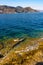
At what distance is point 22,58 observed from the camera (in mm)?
11648

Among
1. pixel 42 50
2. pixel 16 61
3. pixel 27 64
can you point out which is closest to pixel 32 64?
pixel 27 64

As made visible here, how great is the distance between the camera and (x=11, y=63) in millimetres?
11156

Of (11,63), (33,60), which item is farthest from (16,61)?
(33,60)

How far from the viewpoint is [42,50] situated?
1267cm

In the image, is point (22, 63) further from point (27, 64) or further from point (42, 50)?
point (42, 50)

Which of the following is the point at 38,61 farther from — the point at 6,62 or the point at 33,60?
the point at 6,62

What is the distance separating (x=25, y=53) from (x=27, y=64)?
117 cm

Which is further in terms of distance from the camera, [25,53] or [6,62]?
[25,53]

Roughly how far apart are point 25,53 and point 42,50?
4.27 feet

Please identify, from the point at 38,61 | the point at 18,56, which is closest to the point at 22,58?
the point at 18,56

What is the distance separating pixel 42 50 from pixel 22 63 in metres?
2.11

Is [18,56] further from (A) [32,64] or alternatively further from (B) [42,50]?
(B) [42,50]

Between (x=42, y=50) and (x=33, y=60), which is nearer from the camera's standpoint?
(x=33, y=60)

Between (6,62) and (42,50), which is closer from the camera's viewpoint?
(6,62)
